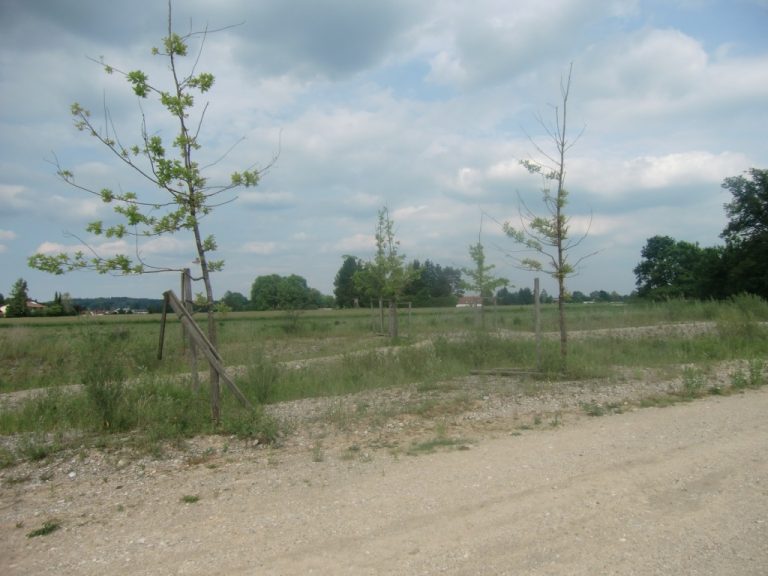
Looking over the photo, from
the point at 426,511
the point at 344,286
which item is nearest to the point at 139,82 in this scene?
the point at 426,511

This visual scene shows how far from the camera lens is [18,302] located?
4069cm

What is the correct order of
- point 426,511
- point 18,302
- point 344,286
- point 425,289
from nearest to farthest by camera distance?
point 426,511
point 18,302
point 425,289
point 344,286

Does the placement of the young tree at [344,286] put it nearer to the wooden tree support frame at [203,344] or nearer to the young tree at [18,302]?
the young tree at [18,302]

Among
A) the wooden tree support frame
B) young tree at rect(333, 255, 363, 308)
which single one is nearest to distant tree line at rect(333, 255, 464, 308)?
young tree at rect(333, 255, 363, 308)

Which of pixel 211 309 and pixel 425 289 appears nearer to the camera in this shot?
pixel 211 309

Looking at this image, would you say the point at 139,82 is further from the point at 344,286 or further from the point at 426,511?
the point at 344,286

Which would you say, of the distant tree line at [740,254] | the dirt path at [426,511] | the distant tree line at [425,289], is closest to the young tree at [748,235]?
the distant tree line at [740,254]

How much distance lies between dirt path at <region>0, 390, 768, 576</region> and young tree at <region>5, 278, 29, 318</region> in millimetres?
39272

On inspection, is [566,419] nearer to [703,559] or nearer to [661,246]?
[703,559]

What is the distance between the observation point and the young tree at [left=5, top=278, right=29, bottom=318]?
39.0 meters

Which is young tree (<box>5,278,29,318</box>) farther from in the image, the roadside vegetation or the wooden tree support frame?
the wooden tree support frame

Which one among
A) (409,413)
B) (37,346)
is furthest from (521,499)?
(37,346)

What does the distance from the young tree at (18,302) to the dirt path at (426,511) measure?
129ft

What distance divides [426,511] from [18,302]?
4452 cm
